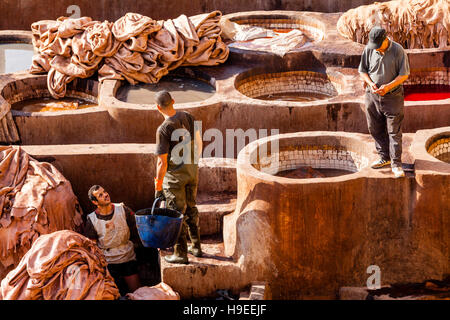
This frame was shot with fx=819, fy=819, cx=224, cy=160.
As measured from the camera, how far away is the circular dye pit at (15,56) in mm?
12305

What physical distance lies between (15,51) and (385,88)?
7.73 metres

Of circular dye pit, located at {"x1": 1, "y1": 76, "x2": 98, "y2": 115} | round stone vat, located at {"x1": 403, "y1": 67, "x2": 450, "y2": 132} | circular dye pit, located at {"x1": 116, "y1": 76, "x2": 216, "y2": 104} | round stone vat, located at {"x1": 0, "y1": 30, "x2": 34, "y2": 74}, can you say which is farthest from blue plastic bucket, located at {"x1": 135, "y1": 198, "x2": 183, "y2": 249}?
round stone vat, located at {"x1": 0, "y1": 30, "x2": 34, "y2": 74}

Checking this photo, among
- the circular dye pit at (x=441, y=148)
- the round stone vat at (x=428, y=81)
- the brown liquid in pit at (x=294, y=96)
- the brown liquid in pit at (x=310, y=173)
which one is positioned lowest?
the brown liquid in pit at (x=310, y=173)

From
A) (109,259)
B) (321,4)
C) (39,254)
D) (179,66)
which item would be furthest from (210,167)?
(321,4)

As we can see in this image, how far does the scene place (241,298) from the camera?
7348mm

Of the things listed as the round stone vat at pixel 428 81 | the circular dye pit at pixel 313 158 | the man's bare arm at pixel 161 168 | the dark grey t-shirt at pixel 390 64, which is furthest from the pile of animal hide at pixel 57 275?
the round stone vat at pixel 428 81

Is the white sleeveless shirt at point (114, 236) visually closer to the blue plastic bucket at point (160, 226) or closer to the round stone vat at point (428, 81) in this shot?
the blue plastic bucket at point (160, 226)

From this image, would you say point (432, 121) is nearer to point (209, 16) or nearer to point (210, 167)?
point (210, 167)

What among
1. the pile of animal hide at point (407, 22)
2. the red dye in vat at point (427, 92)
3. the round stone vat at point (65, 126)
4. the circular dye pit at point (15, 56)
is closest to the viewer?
the round stone vat at point (65, 126)

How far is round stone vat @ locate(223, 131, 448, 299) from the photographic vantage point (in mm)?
7191

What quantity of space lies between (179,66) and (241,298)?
4504 millimetres

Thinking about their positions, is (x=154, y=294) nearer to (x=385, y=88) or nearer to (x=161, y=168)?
(x=161, y=168)

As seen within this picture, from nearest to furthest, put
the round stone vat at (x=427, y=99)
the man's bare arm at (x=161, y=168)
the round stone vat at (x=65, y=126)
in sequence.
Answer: the man's bare arm at (x=161, y=168), the round stone vat at (x=427, y=99), the round stone vat at (x=65, y=126)

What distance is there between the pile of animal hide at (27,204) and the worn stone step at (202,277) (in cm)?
126
